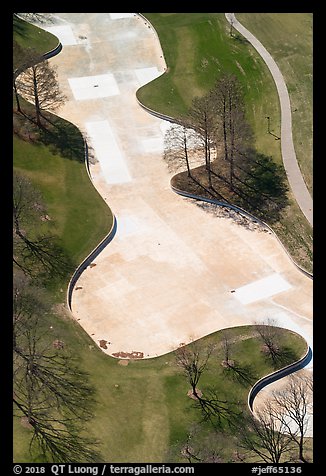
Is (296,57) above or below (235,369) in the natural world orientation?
above

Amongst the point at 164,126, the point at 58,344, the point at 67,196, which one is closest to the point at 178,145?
the point at 164,126

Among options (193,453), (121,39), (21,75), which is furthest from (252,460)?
(121,39)

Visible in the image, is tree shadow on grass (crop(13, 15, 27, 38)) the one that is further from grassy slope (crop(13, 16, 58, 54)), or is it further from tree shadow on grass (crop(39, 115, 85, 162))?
tree shadow on grass (crop(39, 115, 85, 162))

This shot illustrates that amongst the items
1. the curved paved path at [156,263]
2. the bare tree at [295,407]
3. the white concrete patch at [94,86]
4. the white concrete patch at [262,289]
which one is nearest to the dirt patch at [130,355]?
the curved paved path at [156,263]

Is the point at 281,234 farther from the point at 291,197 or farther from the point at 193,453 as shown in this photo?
the point at 193,453

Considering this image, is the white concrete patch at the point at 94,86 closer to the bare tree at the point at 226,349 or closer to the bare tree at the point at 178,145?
the bare tree at the point at 178,145

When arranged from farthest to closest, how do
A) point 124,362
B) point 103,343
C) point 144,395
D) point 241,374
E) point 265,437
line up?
point 103,343
point 124,362
point 241,374
point 144,395
point 265,437

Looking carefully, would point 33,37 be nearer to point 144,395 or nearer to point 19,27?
point 19,27
